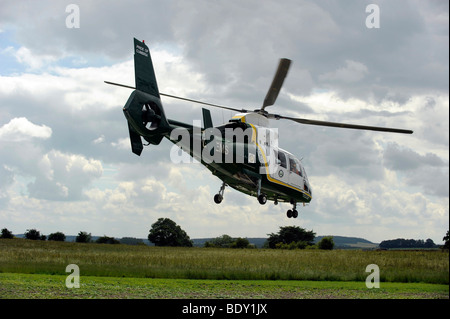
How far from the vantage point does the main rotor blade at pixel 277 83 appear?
32.9 meters

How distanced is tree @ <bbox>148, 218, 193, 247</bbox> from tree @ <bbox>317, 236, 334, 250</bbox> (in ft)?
77.4

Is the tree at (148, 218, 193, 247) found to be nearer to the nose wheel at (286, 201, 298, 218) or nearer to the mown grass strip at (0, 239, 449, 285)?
the mown grass strip at (0, 239, 449, 285)

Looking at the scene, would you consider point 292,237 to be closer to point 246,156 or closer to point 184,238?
point 184,238

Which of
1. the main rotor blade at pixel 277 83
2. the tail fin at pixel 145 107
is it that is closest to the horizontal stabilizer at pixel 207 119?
the tail fin at pixel 145 107

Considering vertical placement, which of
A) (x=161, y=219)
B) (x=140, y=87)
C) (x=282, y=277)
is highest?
(x=140, y=87)

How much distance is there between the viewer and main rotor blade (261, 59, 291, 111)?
32875 mm

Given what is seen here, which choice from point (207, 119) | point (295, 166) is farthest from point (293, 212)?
point (207, 119)

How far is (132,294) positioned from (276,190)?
12.0 metres

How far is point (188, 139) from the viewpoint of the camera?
30.7m

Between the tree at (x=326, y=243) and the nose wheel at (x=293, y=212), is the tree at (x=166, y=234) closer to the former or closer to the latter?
the tree at (x=326, y=243)

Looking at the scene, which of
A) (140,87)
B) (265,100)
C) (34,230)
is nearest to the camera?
(140,87)

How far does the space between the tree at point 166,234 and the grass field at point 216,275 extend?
23.7 meters
